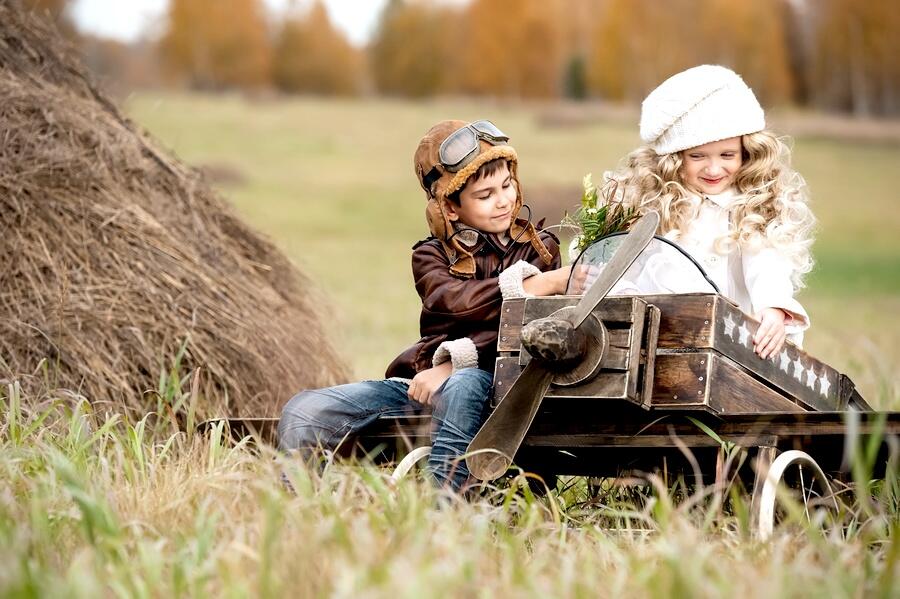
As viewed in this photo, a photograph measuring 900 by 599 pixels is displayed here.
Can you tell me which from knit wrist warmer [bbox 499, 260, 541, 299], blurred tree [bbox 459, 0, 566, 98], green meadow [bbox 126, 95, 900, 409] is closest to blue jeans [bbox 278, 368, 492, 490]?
knit wrist warmer [bbox 499, 260, 541, 299]

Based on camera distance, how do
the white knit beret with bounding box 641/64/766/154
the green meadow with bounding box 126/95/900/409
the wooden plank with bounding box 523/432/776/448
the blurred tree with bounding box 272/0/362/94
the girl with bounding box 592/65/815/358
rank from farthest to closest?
the blurred tree with bounding box 272/0/362/94, the green meadow with bounding box 126/95/900/409, the white knit beret with bounding box 641/64/766/154, the girl with bounding box 592/65/815/358, the wooden plank with bounding box 523/432/776/448

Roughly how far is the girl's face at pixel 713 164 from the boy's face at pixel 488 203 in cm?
69

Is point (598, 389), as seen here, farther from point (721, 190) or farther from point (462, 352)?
point (721, 190)

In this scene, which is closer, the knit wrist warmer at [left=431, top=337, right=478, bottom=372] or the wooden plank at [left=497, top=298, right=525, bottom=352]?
the wooden plank at [left=497, top=298, right=525, bottom=352]

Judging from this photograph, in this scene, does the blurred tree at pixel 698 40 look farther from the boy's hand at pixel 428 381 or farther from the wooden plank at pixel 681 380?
the wooden plank at pixel 681 380

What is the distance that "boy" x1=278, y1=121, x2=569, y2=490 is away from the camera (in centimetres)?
391

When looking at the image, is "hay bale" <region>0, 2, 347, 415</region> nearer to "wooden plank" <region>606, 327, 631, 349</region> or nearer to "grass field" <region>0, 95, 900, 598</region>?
"grass field" <region>0, 95, 900, 598</region>

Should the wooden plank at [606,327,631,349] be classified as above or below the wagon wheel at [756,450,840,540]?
above

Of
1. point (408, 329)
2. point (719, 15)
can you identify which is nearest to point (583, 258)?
point (408, 329)

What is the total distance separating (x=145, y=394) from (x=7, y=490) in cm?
173

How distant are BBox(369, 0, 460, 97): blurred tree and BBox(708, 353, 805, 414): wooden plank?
205 feet

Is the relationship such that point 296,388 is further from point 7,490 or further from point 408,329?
point 408,329

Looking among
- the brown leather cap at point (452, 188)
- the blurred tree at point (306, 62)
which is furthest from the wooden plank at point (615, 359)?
the blurred tree at point (306, 62)

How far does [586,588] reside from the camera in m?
2.56
